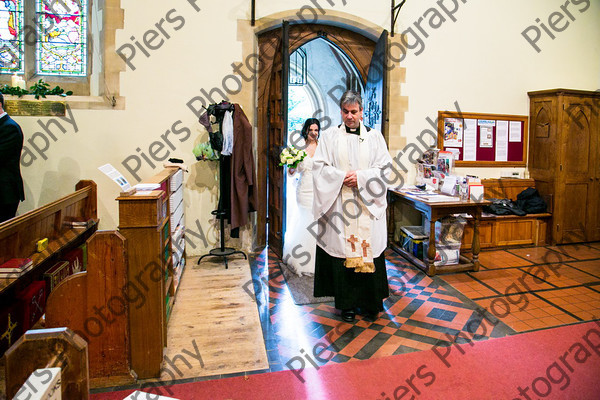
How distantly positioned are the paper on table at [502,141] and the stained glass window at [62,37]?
5.21m

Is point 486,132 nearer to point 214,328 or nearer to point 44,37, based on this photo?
point 214,328

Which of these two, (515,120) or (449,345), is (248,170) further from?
(515,120)

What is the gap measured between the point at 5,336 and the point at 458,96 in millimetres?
5312

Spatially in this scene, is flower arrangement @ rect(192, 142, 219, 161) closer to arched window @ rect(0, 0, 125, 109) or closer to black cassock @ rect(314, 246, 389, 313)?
arched window @ rect(0, 0, 125, 109)

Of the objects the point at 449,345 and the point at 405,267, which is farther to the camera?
the point at 405,267

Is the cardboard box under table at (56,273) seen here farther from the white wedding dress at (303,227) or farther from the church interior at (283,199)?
the white wedding dress at (303,227)

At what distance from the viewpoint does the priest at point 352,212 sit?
3.16 m

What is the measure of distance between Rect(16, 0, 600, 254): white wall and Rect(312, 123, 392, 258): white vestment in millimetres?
2047

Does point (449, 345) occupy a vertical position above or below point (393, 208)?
below

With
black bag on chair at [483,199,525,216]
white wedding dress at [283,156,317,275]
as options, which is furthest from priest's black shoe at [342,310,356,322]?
black bag on chair at [483,199,525,216]

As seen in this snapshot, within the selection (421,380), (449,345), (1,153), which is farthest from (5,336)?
(449,345)

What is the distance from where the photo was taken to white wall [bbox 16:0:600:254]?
15.1ft

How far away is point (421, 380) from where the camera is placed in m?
2.47

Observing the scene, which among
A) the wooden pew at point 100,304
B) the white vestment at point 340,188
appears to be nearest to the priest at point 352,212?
the white vestment at point 340,188
